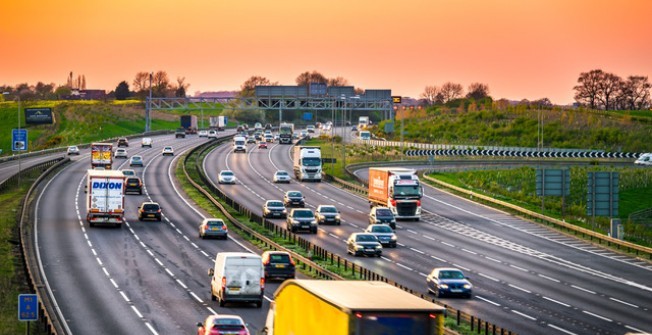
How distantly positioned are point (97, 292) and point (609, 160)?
103 metres

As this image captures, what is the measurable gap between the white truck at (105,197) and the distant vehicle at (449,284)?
29.6 meters

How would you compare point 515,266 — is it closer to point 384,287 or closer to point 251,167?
point 384,287

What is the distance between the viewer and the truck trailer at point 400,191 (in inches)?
3428

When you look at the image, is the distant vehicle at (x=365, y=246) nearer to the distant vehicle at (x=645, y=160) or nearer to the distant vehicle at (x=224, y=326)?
the distant vehicle at (x=224, y=326)

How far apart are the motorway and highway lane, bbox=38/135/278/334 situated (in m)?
0.08

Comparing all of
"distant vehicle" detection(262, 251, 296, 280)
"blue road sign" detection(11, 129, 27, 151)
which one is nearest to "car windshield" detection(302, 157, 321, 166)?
"blue road sign" detection(11, 129, 27, 151)

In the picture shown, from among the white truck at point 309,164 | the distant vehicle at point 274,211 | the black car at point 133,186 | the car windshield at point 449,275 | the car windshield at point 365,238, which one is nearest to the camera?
the car windshield at point 449,275

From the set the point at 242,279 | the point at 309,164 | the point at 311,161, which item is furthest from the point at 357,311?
the point at 311,161

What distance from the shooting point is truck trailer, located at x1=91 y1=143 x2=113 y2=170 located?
126 meters

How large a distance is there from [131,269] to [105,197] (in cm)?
1637

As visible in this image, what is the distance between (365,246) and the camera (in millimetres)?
69875

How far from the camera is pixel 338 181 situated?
391ft

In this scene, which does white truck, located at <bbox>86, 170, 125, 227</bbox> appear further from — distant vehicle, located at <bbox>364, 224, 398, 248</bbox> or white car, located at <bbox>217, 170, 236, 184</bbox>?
white car, located at <bbox>217, 170, 236, 184</bbox>

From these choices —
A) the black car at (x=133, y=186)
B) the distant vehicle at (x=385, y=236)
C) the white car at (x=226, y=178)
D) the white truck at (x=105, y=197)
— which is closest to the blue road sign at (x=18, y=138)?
the black car at (x=133, y=186)
